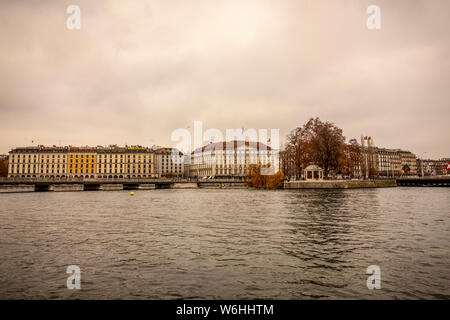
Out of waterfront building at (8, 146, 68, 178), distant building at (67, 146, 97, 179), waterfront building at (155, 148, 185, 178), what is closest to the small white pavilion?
waterfront building at (155, 148, 185, 178)

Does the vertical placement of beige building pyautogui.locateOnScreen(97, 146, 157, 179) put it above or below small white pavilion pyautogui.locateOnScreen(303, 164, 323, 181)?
above

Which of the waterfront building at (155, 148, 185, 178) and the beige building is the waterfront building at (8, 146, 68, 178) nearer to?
the beige building

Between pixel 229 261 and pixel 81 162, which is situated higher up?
pixel 81 162

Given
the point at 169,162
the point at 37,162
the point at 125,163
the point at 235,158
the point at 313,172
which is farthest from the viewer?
the point at 169,162

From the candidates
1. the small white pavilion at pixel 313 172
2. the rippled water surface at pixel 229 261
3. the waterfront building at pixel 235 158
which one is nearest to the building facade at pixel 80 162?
the waterfront building at pixel 235 158

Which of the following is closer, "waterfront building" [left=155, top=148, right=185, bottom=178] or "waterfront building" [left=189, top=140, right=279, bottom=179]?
"waterfront building" [left=189, top=140, right=279, bottom=179]

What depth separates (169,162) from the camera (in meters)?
184

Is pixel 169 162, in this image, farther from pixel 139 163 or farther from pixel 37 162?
pixel 37 162

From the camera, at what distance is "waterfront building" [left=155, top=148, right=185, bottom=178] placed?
17862 centimetres

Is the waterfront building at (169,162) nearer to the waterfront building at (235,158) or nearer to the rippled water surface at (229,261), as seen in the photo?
the waterfront building at (235,158)

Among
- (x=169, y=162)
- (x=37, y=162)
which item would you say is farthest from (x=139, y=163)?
(x=37, y=162)
